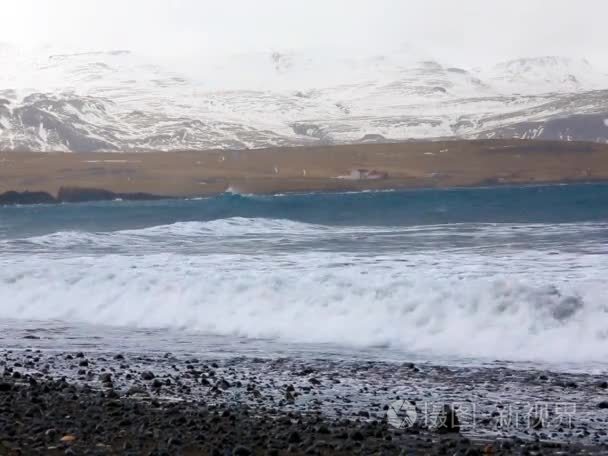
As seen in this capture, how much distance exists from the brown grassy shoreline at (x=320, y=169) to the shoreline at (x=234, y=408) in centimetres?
3794

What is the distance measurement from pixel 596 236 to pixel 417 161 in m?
31.6

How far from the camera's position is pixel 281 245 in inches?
864

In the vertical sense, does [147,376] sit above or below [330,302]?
below

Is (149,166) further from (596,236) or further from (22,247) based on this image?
(596,236)

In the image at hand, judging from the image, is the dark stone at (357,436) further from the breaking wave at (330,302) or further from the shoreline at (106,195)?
the shoreline at (106,195)

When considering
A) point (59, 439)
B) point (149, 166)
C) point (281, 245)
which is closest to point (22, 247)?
point (281, 245)

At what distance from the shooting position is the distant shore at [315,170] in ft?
161

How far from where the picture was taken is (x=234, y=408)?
328 inches

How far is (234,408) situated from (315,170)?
4443cm

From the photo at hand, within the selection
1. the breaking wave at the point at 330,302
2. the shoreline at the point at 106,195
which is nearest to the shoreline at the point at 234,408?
the breaking wave at the point at 330,302

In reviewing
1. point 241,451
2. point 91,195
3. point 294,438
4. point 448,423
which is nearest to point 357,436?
point 294,438

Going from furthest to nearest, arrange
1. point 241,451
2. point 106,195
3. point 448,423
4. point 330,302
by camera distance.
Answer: point 106,195, point 330,302, point 448,423, point 241,451

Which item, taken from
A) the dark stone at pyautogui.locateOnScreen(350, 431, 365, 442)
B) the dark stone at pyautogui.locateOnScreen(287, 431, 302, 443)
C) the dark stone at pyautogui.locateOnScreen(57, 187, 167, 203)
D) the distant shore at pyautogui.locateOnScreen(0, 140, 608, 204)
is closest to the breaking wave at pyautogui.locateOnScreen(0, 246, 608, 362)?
the dark stone at pyautogui.locateOnScreen(350, 431, 365, 442)

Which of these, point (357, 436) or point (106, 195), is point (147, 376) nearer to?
point (357, 436)
